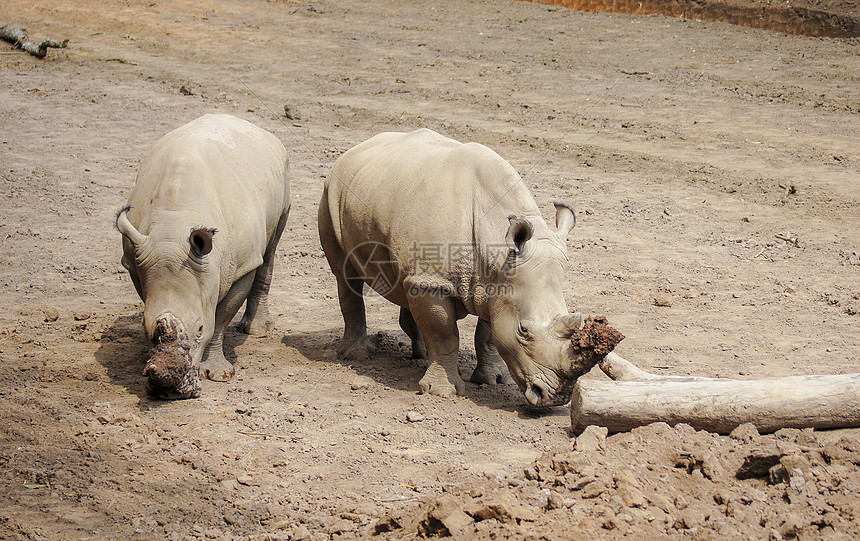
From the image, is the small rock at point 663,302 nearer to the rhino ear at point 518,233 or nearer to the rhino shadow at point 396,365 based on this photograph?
the rhino shadow at point 396,365

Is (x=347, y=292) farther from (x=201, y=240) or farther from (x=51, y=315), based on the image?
(x=51, y=315)

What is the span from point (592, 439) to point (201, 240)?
10.1 feet

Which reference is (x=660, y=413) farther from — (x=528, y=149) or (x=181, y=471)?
(x=528, y=149)

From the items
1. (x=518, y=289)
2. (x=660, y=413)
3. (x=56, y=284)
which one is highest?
(x=518, y=289)

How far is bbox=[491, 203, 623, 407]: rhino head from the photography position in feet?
19.7

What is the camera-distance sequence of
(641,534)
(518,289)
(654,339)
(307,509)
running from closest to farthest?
(641,534), (307,509), (518,289), (654,339)

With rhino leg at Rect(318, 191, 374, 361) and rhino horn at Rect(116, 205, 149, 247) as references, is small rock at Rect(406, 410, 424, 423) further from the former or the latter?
rhino horn at Rect(116, 205, 149, 247)

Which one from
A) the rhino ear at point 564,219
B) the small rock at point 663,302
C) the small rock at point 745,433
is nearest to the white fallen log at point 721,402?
the small rock at point 745,433

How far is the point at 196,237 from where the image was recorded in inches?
246

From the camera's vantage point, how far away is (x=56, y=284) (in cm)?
909

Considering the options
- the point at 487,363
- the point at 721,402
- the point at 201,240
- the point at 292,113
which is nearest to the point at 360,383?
the point at 487,363

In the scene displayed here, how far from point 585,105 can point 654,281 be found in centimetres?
682

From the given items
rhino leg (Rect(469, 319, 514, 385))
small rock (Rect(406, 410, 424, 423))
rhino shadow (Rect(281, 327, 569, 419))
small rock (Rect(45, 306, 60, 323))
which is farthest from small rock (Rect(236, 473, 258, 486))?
small rock (Rect(45, 306, 60, 323))

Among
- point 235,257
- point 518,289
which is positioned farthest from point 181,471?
point 518,289
